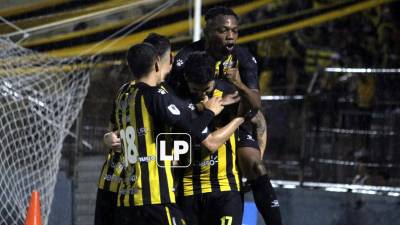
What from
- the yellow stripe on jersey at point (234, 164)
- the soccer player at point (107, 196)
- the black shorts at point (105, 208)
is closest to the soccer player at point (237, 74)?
the yellow stripe on jersey at point (234, 164)

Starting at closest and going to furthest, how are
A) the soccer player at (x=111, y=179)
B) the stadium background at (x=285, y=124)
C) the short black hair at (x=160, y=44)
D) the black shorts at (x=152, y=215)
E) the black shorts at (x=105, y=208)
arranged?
the black shorts at (x=152, y=215), the short black hair at (x=160, y=44), the soccer player at (x=111, y=179), the black shorts at (x=105, y=208), the stadium background at (x=285, y=124)

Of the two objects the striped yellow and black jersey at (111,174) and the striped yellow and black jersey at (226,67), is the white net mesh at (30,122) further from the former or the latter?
the striped yellow and black jersey at (226,67)

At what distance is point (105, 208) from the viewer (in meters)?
6.64

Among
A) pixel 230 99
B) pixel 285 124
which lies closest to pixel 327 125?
pixel 285 124

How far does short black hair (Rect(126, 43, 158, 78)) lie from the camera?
218 inches

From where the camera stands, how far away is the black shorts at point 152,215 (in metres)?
5.52

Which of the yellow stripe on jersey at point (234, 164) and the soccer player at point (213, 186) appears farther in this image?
the yellow stripe on jersey at point (234, 164)

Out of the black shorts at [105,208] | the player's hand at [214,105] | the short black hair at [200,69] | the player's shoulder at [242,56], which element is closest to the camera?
the player's hand at [214,105]

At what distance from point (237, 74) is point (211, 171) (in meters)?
0.69

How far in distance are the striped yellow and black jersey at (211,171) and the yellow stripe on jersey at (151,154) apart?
80 cm

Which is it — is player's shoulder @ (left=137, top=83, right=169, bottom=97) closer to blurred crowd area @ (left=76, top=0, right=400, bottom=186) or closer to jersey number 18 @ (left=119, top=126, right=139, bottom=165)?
jersey number 18 @ (left=119, top=126, right=139, bottom=165)

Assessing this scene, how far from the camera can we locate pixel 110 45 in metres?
9.52

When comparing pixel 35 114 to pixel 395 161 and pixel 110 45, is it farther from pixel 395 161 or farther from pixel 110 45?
pixel 395 161

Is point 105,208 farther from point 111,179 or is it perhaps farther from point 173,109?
point 173,109
